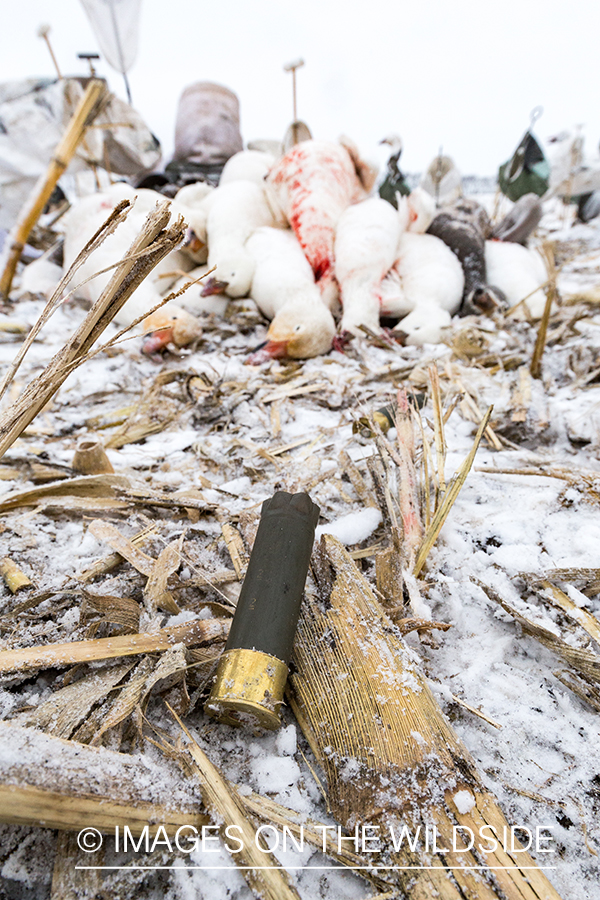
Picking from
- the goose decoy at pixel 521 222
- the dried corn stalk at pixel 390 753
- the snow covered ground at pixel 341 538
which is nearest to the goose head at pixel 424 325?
the snow covered ground at pixel 341 538

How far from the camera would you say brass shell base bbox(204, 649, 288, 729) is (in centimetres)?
81

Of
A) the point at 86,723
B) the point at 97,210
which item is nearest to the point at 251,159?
the point at 97,210

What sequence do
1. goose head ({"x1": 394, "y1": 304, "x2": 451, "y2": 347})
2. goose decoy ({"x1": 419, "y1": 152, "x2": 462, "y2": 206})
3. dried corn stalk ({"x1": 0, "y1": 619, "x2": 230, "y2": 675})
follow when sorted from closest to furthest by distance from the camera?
dried corn stalk ({"x1": 0, "y1": 619, "x2": 230, "y2": 675}) < goose head ({"x1": 394, "y1": 304, "x2": 451, "y2": 347}) < goose decoy ({"x1": 419, "y1": 152, "x2": 462, "y2": 206})

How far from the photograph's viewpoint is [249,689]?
812 millimetres

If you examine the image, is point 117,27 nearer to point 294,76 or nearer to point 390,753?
point 294,76

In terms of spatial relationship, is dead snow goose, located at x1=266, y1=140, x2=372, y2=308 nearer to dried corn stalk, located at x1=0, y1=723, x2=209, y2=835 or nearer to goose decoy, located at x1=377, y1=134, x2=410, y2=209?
goose decoy, located at x1=377, y1=134, x2=410, y2=209

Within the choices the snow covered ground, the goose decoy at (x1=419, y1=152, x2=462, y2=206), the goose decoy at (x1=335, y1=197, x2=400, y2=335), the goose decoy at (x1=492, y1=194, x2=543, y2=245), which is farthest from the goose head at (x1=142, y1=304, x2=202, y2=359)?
the goose decoy at (x1=419, y1=152, x2=462, y2=206)

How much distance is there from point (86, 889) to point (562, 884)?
2.31ft

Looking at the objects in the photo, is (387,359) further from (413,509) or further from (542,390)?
(413,509)

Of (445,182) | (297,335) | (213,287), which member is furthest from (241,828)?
(445,182)

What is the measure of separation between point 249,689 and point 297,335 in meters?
2.60

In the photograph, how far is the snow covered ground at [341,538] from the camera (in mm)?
762

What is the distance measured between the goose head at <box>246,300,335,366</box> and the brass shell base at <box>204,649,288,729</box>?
8.12 feet

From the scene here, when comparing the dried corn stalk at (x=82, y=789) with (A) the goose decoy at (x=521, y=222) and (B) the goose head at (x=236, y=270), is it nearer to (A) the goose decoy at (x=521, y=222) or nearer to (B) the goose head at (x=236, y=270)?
(B) the goose head at (x=236, y=270)
